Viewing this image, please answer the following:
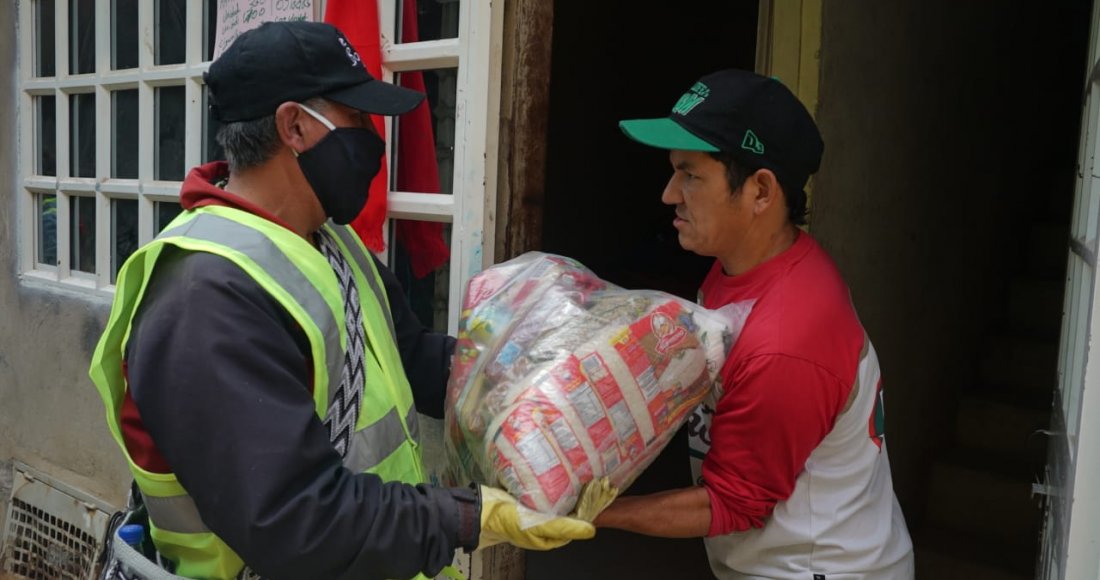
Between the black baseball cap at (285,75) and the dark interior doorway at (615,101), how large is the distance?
368 cm

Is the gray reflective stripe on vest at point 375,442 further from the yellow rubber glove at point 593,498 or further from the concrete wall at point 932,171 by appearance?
the concrete wall at point 932,171

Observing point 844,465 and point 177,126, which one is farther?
point 177,126

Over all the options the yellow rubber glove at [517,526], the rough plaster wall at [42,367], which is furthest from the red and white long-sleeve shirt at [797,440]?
the rough plaster wall at [42,367]

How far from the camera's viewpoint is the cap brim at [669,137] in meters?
1.70

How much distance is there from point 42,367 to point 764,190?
11.6ft

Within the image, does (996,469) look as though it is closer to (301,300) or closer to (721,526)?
(721,526)

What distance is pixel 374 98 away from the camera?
167cm

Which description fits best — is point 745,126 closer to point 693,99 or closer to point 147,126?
point 693,99

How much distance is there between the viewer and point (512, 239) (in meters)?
2.28

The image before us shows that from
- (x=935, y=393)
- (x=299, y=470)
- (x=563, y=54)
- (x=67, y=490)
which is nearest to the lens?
(x=299, y=470)

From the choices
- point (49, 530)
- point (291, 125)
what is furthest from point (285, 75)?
point (49, 530)

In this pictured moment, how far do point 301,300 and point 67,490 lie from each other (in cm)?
304

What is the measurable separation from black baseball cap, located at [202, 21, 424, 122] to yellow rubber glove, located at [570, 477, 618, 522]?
0.73 meters

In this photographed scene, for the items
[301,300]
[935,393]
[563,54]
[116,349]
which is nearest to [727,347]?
[301,300]
